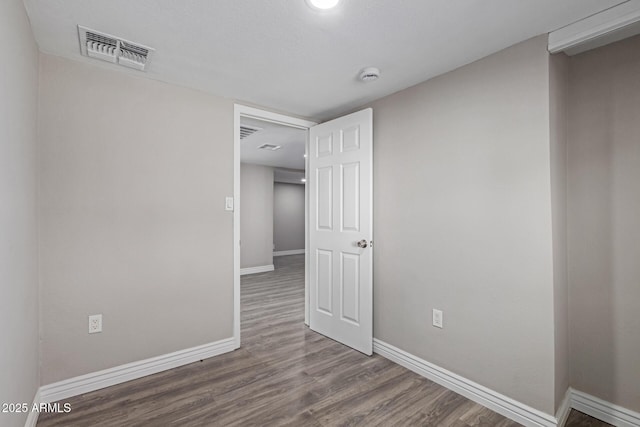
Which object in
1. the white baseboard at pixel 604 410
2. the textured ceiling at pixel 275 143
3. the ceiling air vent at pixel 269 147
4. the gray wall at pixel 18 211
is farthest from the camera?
the ceiling air vent at pixel 269 147

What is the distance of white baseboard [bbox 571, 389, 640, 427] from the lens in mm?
1760

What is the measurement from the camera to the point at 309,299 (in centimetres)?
339

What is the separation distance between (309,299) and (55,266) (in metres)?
2.23

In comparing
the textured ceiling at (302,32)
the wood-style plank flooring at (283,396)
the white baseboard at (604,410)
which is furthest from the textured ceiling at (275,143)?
the white baseboard at (604,410)

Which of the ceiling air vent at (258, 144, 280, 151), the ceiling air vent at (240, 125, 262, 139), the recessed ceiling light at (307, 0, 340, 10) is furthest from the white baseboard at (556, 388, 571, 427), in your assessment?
the ceiling air vent at (258, 144, 280, 151)

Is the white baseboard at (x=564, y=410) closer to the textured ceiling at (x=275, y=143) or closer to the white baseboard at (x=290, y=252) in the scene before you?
the textured ceiling at (x=275, y=143)

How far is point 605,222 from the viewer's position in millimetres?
1870

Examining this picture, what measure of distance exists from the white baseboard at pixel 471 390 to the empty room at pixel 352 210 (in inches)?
0.5

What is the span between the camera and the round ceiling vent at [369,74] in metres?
2.21

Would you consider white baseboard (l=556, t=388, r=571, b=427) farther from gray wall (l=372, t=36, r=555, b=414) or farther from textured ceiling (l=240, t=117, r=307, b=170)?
textured ceiling (l=240, t=117, r=307, b=170)

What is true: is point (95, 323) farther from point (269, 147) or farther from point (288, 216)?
point (288, 216)

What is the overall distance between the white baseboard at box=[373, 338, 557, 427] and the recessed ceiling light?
248 cm

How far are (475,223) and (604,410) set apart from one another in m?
1.34

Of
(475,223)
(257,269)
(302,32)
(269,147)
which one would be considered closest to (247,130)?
(269,147)
